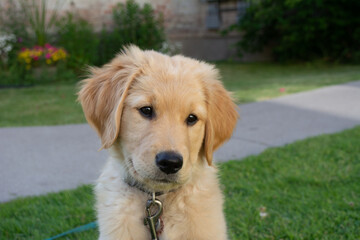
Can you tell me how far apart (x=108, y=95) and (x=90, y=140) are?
366 centimetres

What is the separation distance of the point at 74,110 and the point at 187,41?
11.4 m

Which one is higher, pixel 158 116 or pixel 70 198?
pixel 158 116

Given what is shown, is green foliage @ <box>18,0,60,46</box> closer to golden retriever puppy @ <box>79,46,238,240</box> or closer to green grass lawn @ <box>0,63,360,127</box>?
green grass lawn @ <box>0,63,360,127</box>

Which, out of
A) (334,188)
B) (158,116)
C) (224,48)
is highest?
(158,116)

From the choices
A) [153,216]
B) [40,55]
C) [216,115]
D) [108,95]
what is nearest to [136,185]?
[153,216]

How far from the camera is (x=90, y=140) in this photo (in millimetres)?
6168

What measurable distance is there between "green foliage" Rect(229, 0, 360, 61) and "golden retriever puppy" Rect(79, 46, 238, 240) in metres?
13.8

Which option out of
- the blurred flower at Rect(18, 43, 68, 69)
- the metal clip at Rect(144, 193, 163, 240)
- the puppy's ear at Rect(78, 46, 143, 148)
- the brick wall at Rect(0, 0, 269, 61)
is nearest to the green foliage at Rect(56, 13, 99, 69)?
the blurred flower at Rect(18, 43, 68, 69)

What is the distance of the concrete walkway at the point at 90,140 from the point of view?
15.3 ft

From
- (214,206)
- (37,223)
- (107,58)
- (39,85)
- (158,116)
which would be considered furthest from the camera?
(107,58)

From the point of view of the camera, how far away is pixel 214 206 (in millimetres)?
2744

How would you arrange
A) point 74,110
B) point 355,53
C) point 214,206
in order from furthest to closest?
point 355,53 < point 74,110 < point 214,206

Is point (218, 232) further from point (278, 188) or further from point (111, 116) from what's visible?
point (278, 188)

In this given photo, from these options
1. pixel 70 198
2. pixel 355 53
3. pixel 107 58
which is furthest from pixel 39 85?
pixel 355 53
